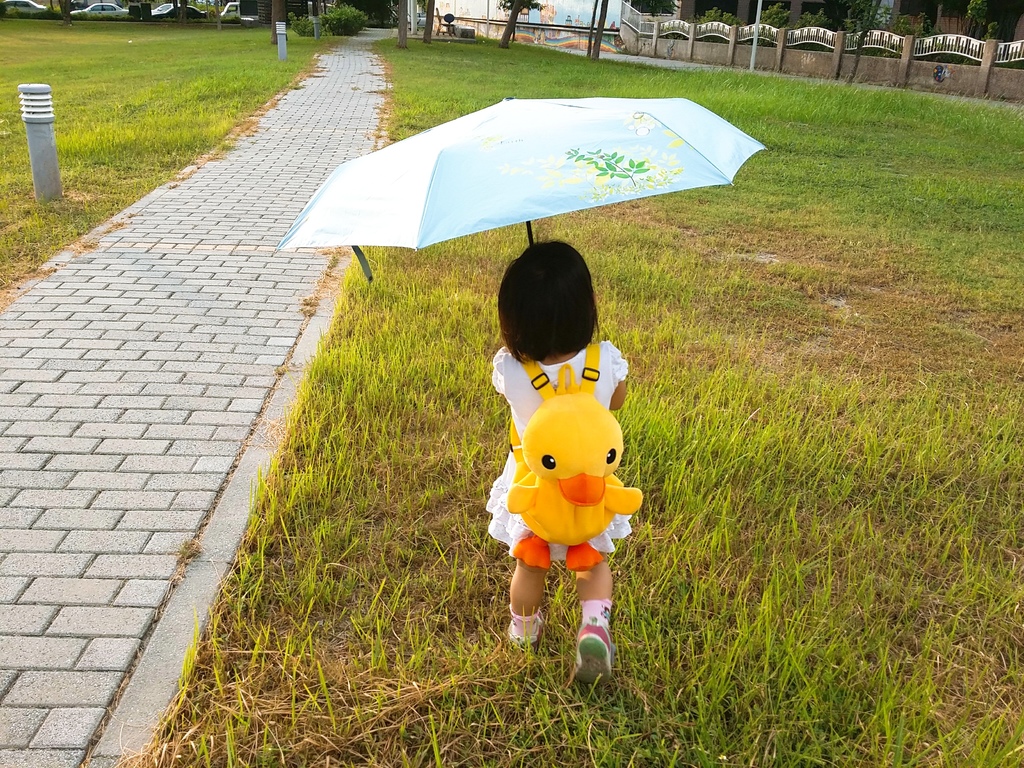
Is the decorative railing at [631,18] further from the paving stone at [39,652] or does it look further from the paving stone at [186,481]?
the paving stone at [39,652]

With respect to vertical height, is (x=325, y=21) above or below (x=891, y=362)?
above

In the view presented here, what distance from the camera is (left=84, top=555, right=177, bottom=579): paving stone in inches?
117

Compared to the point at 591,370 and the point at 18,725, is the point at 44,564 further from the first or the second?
the point at 591,370

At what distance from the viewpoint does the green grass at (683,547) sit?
7.64 ft

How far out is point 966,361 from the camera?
4922mm

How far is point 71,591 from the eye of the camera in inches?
114

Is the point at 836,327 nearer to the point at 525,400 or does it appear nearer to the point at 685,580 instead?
the point at 685,580

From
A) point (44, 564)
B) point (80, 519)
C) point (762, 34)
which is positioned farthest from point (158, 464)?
point (762, 34)

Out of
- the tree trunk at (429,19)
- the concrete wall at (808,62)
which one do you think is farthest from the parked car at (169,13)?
the concrete wall at (808,62)

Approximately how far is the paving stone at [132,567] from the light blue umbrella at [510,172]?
1.24m

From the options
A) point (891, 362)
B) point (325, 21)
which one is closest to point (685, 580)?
point (891, 362)

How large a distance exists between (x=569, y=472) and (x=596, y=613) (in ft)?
1.63

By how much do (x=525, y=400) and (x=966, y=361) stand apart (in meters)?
3.63

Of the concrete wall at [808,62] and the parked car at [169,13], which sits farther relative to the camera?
the parked car at [169,13]
